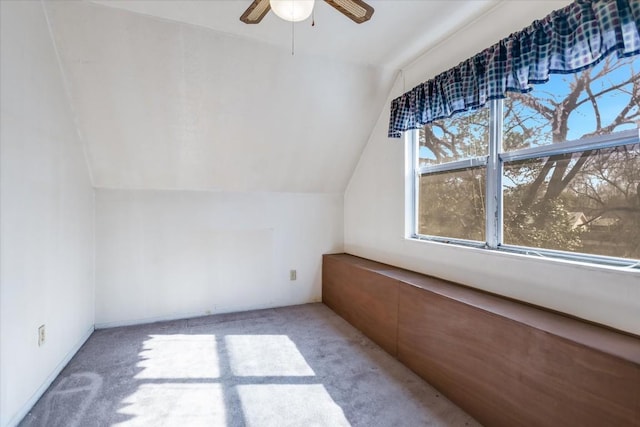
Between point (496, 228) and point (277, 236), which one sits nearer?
point (496, 228)

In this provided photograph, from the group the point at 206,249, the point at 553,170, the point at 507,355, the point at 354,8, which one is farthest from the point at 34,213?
the point at 553,170

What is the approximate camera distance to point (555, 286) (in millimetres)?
1603

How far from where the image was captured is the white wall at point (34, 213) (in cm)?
154

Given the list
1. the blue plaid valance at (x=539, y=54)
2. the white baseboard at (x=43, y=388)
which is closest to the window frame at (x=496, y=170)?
the blue plaid valance at (x=539, y=54)

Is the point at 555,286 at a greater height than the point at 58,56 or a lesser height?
lesser

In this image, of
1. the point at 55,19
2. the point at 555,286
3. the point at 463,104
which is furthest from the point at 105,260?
the point at 555,286

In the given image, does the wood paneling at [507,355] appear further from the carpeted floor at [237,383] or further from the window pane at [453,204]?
the window pane at [453,204]

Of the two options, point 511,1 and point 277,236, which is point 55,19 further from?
point 511,1

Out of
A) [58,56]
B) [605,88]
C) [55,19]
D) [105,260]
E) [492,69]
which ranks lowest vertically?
[105,260]

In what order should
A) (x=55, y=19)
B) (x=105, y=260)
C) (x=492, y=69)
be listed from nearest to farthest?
(x=492, y=69) → (x=55, y=19) → (x=105, y=260)

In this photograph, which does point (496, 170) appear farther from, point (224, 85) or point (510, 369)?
point (224, 85)

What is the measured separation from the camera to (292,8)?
1312 mm

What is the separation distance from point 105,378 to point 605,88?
338 cm

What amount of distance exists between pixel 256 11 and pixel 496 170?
172 cm
